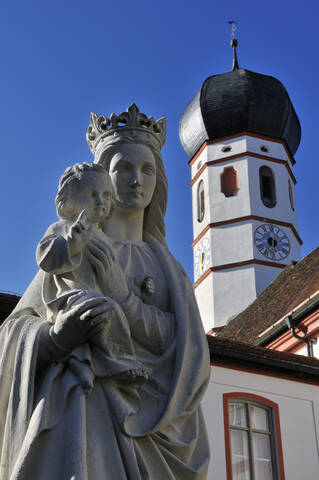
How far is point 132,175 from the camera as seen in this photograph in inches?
144

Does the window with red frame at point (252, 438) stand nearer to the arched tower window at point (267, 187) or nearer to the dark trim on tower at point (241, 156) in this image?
the arched tower window at point (267, 187)

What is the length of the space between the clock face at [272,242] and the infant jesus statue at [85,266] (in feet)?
123

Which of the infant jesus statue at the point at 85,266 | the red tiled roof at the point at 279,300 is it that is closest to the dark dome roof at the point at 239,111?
the red tiled roof at the point at 279,300

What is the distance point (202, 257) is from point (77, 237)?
129 feet

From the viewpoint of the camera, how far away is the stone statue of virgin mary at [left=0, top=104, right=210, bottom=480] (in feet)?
9.20

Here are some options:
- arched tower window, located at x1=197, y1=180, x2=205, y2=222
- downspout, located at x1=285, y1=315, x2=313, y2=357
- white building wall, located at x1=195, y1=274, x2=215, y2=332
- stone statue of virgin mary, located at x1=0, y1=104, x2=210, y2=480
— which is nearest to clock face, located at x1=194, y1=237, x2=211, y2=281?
white building wall, located at x1=195, y1=274, x2=215, y2=332

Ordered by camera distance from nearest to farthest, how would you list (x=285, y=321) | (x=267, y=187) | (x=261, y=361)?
1. (x=261, y=361)
2. (x=285, y=321)
3. (x=267, y=187)

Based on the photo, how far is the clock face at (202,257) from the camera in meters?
41.5

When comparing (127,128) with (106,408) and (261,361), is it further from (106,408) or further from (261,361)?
(261,361)

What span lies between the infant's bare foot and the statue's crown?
3.93 ft

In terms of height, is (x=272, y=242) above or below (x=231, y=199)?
below

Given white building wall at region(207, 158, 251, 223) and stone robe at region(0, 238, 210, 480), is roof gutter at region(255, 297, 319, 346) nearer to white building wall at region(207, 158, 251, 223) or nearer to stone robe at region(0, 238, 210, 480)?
white building wall at region(207, 158, 251, 223)

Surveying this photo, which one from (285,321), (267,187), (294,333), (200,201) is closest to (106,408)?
(294,333)

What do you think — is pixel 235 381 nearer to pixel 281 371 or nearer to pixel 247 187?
pixel 281 371
